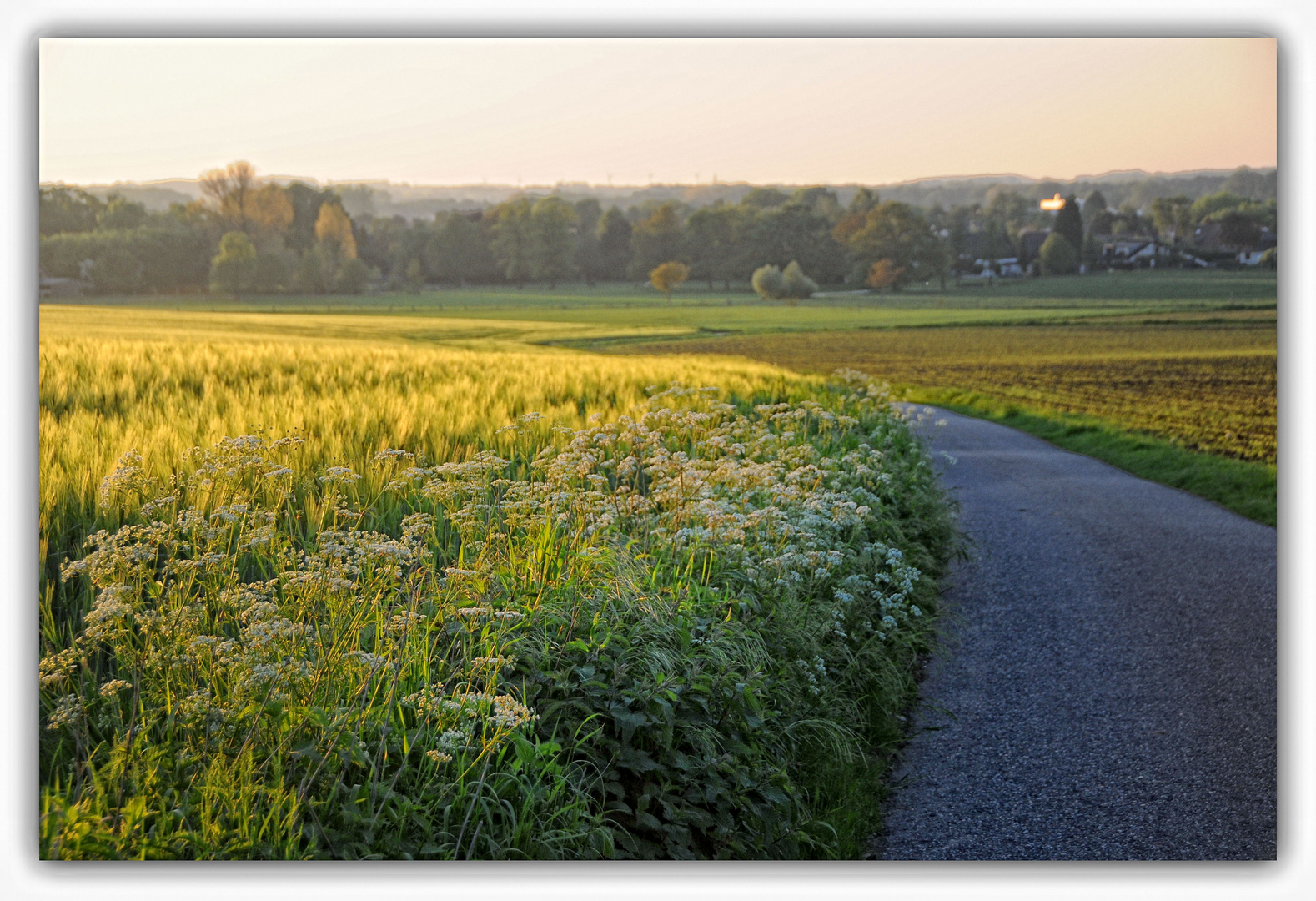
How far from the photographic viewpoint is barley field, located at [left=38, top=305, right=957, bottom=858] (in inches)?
113

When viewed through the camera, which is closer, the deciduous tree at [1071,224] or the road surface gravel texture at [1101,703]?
the road surface gravel texture at [1101,703]

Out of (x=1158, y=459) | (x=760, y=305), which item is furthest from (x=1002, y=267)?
(x=1158, y=459)

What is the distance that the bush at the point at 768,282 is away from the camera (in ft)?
26.1

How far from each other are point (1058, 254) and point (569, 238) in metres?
4.07

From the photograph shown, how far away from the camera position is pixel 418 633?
3.59 metres

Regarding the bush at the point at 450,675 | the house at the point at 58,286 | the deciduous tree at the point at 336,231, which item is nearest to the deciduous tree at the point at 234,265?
the deciduous tree at the point at 336,231

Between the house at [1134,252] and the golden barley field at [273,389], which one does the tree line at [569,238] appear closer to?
the house at [1134,252]

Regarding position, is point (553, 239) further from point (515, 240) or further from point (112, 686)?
point (112, 686)

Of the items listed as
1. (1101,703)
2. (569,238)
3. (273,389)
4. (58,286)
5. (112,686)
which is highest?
(569,238)

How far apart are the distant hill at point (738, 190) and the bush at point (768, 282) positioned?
1082 mm

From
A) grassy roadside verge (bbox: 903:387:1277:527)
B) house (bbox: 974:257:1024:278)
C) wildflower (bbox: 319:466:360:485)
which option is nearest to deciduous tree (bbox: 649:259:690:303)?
house (bbox: 974:257:1024:278)

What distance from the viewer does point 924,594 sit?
670 cm

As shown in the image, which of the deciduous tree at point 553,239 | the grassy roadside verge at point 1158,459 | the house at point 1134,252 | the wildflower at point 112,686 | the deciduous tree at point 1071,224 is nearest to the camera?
the wildflower at point 112,686

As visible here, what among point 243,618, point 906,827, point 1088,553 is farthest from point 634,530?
point 1088,553
